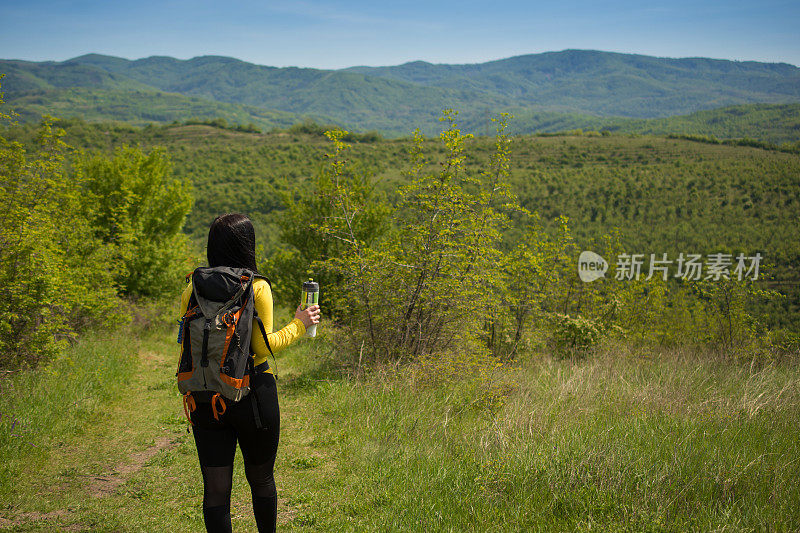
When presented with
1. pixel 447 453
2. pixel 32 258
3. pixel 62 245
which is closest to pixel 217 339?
pixel 447 453

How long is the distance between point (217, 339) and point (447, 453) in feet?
7.50

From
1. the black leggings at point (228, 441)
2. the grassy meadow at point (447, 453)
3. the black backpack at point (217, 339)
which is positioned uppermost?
the black backpack at point (217, 339)

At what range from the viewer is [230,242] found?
7.36 feet

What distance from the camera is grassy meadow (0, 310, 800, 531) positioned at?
114 inches

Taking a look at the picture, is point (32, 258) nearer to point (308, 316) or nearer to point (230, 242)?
point (230, 242)

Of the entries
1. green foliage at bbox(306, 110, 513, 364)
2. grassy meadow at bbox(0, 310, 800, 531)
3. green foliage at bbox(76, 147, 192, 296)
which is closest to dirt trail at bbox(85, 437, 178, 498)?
grassy meadow at bbox(0, 310, 800, 531)

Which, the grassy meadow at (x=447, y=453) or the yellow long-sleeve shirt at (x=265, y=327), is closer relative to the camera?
the yellow long-sleeve shirt at (x=265, y=327)

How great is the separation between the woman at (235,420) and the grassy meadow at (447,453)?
3.25ft

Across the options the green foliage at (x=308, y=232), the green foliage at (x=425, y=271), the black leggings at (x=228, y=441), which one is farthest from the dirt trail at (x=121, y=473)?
the green foliage at (x=308, y=232)

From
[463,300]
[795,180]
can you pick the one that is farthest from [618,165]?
[463,300]

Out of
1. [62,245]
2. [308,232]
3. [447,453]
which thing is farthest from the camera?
[308,232]

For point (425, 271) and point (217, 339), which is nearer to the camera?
point (217, 339)

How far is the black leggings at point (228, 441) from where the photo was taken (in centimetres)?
216

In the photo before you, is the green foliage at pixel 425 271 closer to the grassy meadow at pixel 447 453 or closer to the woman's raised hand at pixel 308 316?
the grassy meadow at pixel 447 453
